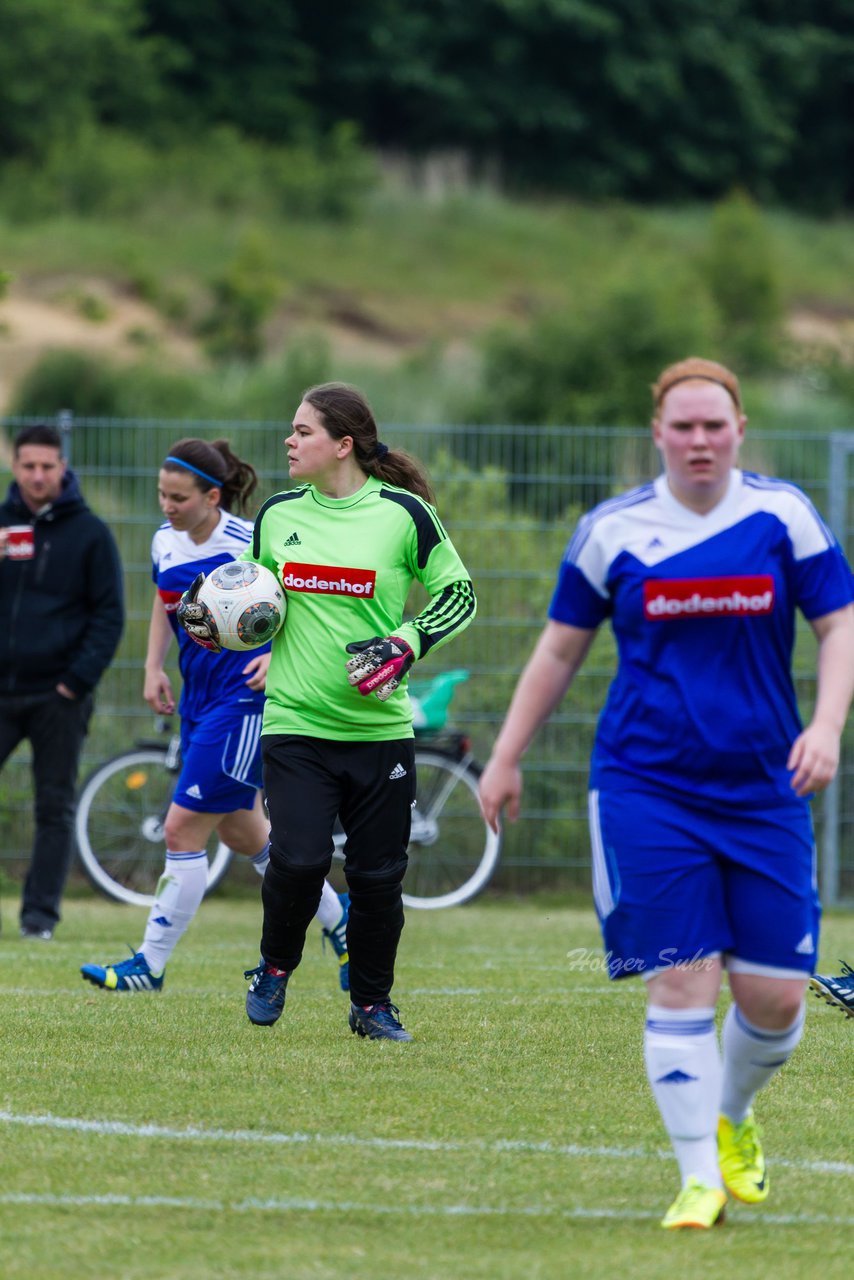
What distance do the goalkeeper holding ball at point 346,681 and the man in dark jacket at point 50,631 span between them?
3.32 metres

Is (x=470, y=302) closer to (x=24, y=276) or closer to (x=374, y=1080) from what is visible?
(x=24, y=276)

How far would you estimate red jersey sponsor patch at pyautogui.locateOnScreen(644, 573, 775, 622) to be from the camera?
439 centimetres

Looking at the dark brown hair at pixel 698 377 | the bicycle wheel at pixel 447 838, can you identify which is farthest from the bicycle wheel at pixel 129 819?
the dark brown hair at pixel 698 377

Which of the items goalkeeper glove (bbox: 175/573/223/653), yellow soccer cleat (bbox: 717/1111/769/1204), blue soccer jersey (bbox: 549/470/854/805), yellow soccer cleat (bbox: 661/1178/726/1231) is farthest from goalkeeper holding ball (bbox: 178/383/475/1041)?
yellow soccer cleat (bbox: 661/1178/726/1231)

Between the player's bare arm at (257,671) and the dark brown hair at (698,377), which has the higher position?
the dark brown hair at (698,377)

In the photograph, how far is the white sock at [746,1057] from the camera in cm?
452

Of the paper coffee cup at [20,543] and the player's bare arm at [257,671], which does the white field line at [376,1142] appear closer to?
the player's bare arm at [257,671]

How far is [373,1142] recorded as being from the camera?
16.5ft

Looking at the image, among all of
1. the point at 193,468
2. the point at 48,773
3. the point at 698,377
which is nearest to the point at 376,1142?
the point at 698,377

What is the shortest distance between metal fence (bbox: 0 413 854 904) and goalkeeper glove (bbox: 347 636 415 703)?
5.67 meters

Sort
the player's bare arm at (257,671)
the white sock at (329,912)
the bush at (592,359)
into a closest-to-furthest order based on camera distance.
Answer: the player's bare arm at (257,671)
the white sock at (329,912)
the bush at (592,359)

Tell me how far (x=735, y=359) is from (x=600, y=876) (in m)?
31.3

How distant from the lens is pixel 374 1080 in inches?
230

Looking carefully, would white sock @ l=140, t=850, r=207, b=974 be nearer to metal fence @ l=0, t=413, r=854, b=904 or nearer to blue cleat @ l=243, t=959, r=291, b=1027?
blue cleat @ l=243, t=959, r=291, b=1027
